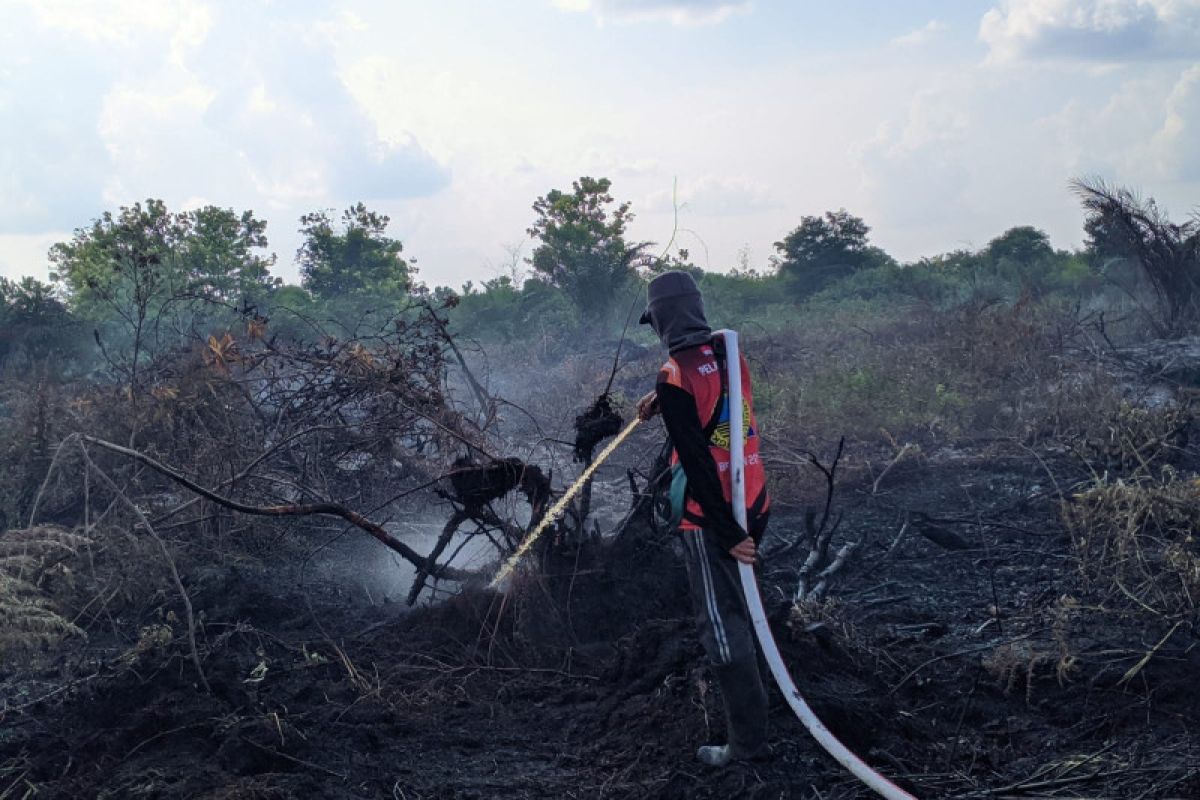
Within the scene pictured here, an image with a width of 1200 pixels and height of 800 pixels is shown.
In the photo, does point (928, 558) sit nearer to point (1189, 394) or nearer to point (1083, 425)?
point (1083, 425)

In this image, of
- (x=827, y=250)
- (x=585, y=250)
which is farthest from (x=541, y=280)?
(x=827, y=250)

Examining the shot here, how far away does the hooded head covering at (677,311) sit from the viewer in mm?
4121

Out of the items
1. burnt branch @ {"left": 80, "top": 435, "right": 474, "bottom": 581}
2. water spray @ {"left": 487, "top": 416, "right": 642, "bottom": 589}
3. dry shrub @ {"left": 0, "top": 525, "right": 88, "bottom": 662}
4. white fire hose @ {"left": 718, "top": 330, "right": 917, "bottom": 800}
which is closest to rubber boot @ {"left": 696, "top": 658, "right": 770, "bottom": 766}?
white fire hose @ {"left": 718, "top": 330, "right": 917, "bottom": 800}

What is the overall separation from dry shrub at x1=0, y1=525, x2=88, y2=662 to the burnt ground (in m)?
0.26

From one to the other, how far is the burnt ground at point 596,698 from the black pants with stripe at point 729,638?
176mm

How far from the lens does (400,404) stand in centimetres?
709

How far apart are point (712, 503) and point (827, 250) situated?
26493mm

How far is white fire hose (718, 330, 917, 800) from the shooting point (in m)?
3.64

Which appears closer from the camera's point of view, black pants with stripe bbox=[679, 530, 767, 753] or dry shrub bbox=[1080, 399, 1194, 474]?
black pants with stripe bbox=[679, 530, 767, 753]

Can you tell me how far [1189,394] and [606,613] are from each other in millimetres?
8307

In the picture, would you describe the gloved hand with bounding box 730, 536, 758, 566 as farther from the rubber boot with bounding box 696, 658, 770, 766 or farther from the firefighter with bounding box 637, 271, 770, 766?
the rubber boot with bounding box 696, 658, 770, 766

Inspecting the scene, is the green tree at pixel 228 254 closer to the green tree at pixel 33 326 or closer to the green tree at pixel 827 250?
the green tree at pixel 33 326

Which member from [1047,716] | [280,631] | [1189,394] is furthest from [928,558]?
[1189,394]

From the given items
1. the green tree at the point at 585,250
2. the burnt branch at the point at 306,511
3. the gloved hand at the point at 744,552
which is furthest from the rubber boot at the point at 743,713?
the green tree at the point at 585,250
